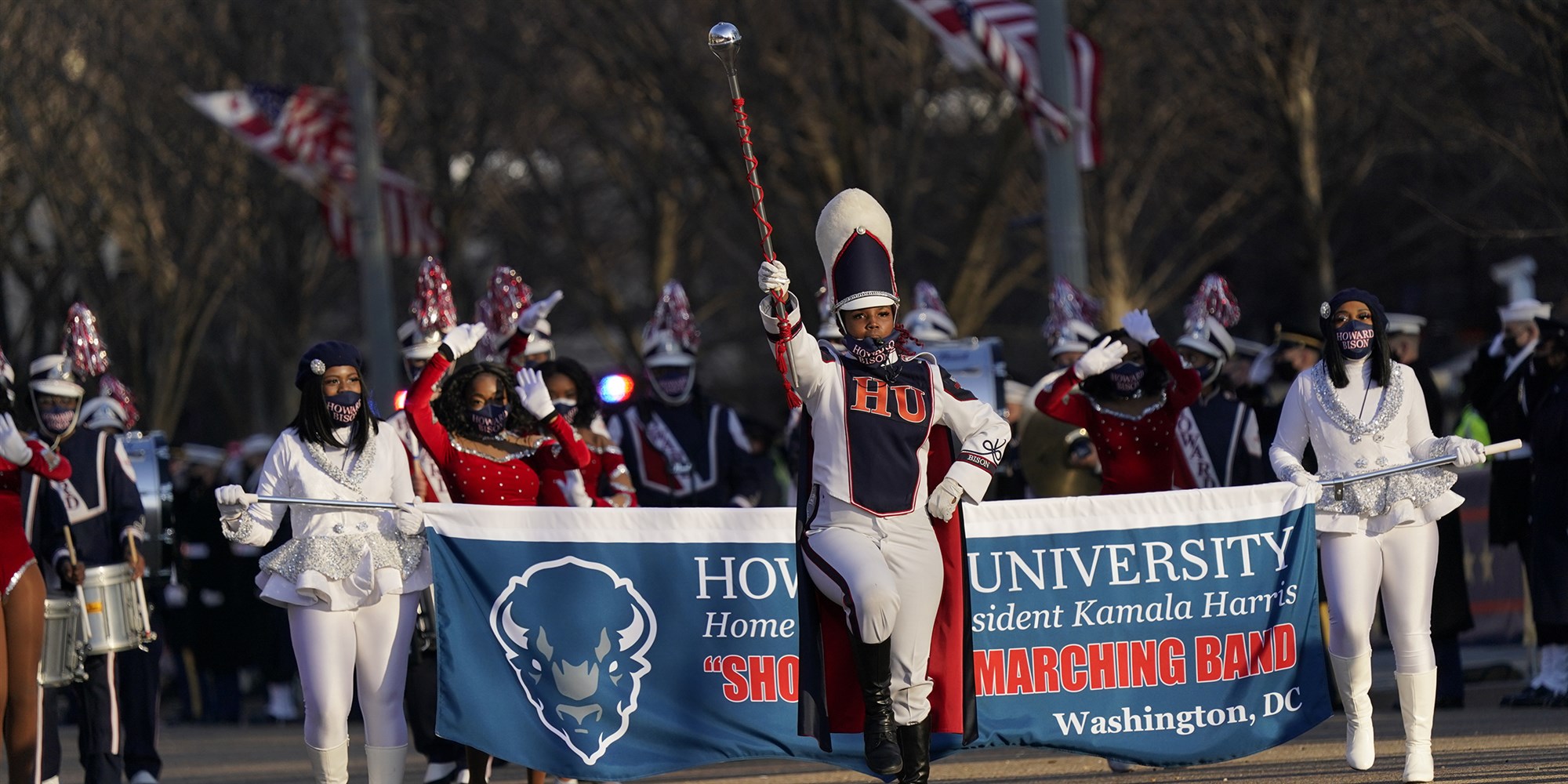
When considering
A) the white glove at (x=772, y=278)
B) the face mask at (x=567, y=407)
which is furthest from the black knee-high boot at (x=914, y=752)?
the face mask at (x=567, y=407)

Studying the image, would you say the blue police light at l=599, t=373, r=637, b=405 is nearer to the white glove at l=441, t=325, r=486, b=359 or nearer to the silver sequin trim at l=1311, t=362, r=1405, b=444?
the white glove at l=441, t=325, r=486, b=359

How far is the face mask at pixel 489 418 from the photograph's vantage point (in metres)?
9.84

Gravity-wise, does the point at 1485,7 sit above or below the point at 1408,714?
above

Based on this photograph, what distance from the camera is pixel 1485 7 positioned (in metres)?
15.6

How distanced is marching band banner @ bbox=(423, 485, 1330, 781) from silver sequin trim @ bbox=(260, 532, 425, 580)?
0.81ft

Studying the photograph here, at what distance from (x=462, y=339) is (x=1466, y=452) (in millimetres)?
3995

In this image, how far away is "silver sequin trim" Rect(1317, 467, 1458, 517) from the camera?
8.68 m

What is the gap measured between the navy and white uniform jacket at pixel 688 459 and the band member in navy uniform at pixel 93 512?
9.49 ft

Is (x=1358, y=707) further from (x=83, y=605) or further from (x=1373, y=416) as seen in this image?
(x=83, y=605)

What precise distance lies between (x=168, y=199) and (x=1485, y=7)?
13.8 m

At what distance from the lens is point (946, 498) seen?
7957mm

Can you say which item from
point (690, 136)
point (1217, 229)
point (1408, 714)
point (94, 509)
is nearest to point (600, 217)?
point (1217, 229)

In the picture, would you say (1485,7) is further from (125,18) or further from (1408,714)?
(125,18)

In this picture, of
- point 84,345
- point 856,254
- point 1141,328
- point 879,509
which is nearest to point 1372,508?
point 1141,328
